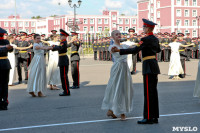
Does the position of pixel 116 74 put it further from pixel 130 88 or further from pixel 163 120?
pixel 163 120

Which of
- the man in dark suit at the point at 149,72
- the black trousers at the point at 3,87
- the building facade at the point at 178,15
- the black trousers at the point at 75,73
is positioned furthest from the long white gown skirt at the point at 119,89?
the building facade at the point at 178,15

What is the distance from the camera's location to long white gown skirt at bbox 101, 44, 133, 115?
7.68m

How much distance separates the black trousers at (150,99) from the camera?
24.0 feet

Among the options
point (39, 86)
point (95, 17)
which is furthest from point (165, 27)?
point (39, 86)

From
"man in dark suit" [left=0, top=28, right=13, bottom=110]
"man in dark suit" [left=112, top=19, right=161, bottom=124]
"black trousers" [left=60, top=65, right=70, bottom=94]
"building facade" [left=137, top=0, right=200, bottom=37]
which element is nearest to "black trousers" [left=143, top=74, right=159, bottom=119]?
"man in dark suit" [left=112, top=19, right=161, bottom=124]

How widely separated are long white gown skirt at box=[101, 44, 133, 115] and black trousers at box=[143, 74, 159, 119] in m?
0.52

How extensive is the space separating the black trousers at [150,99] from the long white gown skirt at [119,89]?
516 mm

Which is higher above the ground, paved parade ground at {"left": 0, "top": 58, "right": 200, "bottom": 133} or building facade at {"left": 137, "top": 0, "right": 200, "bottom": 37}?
building facade at {"left": 137, "top": 0, "right": 200, "bottom": 37}

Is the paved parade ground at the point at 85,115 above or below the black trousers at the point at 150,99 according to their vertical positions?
below

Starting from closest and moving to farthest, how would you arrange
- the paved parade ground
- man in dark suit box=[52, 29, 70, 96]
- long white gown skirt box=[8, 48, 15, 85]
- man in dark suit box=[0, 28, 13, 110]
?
the paved parade ground < man in dark suit box=[0, 28, 13, 110] < man in dark suit box=[52, 29, 70, 96] < long white gown skirt box=[8, 48, 15, 85]

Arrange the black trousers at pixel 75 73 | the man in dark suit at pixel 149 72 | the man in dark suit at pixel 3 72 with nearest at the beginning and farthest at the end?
1. the man in dark suit at pixel 149 72
2. the man in dark suit at pixel 3 72
3. the black trousers at pixel 75 73

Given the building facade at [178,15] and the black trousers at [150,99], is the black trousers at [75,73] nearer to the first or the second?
the black trousers at [150,99]

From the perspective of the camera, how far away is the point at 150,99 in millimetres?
7348

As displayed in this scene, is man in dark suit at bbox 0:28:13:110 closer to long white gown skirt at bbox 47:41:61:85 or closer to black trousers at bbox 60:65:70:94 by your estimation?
black trousers at bbox 60:65:70:94
